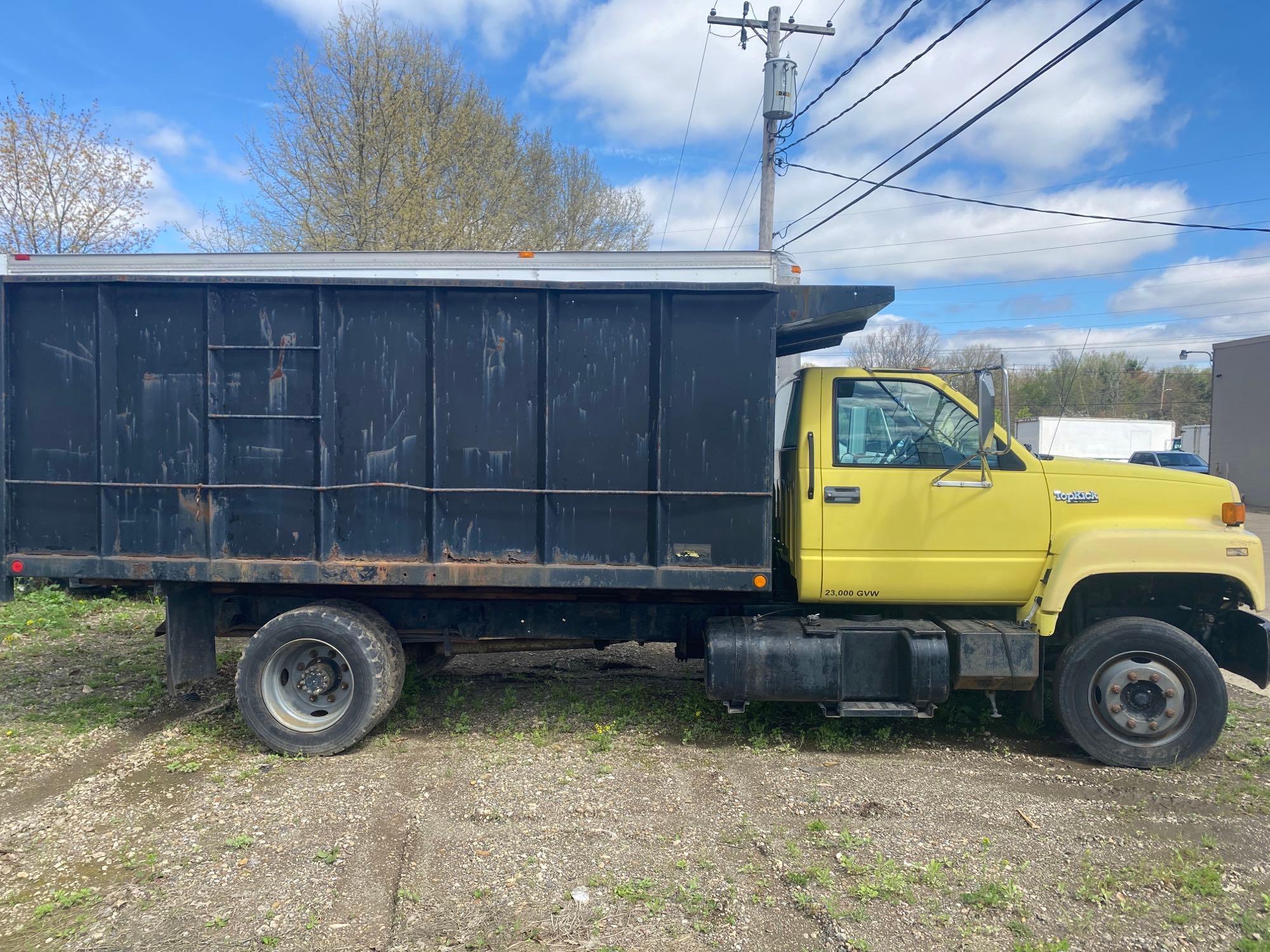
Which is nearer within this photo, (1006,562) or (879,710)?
(879,710)

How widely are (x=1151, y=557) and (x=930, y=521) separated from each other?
127cm

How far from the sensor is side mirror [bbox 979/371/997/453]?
15.2 feet

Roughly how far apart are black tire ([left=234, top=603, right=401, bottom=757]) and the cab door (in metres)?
2.79

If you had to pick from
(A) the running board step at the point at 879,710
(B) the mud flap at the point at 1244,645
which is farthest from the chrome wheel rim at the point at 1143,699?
(A) the running board step at the point at 879,710

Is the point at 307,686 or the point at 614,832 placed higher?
the point at 307,686

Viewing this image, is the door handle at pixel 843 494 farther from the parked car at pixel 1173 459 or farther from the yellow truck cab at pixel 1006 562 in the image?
the parked car at pixel 1173 459

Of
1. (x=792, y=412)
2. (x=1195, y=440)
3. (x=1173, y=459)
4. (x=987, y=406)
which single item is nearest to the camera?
(x=987, y=406)

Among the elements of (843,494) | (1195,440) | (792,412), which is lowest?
(843,494)

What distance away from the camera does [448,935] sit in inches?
126

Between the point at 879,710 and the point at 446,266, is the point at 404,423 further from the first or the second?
the point at 879,710

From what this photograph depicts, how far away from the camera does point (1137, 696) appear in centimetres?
491

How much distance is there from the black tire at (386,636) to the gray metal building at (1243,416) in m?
31.3

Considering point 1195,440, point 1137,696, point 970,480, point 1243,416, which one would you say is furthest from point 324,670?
point 1195,440

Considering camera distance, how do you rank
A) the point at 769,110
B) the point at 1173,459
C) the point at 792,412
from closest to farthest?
the point at 792,412, the point at 769,110, the point at 1173,459
